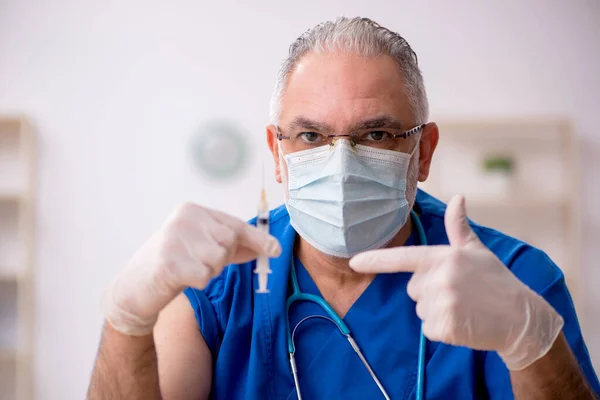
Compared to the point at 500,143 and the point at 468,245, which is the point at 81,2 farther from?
the point at 468,245

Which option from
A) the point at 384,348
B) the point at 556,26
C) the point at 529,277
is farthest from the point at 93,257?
the point at 556,26

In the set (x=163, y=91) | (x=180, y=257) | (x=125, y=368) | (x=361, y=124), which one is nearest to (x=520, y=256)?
(x=361, y=124)

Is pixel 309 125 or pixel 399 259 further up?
pixel 309 125

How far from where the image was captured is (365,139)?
125cm

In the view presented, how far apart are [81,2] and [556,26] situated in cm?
264

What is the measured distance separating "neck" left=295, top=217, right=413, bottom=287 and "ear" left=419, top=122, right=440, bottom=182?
13 centimetres

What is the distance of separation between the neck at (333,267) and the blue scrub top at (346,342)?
0.03 metres

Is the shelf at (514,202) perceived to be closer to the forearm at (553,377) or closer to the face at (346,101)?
the face at (346,101)

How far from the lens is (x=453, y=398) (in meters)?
1.13

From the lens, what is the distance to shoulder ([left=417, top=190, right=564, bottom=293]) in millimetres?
1166

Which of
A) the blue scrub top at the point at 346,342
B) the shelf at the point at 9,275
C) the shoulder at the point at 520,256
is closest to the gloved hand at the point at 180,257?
the blue scrub top at the point at 346,342

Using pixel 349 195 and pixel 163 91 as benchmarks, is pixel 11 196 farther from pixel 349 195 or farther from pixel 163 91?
pixel 349 195

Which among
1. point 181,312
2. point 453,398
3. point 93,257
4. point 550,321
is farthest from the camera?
point 93,257

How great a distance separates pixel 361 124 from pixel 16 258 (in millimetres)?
2372
